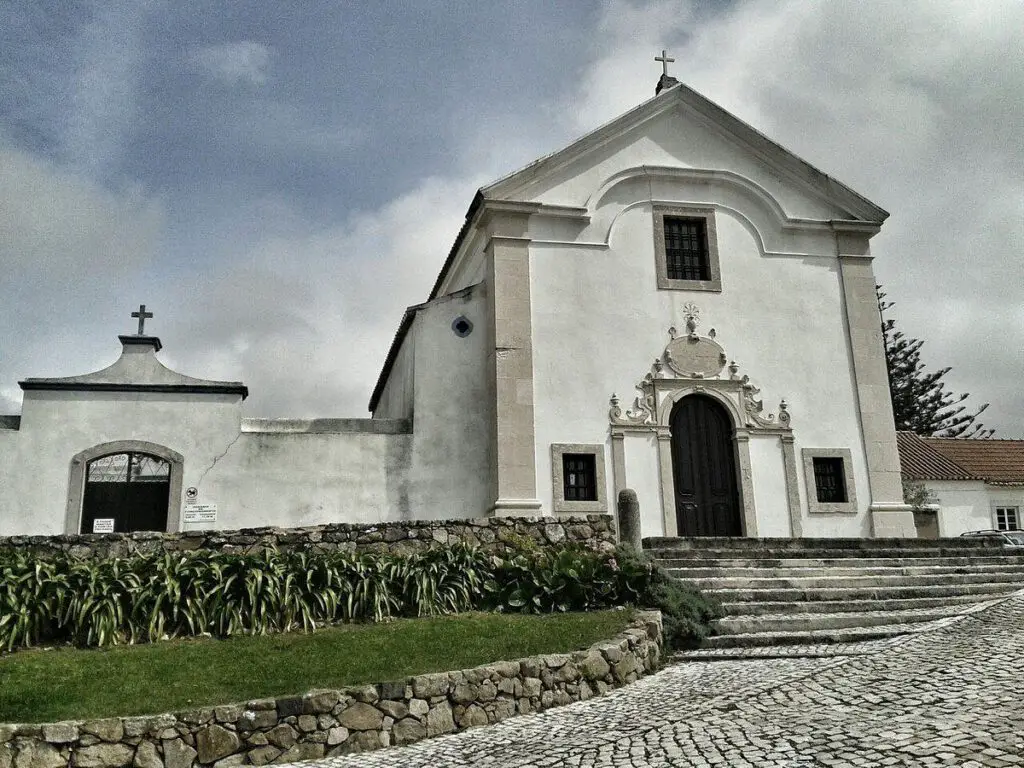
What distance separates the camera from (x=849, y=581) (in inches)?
532

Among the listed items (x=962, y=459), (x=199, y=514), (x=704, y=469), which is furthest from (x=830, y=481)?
(x=962, y=459)

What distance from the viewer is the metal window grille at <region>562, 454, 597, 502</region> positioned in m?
17.0

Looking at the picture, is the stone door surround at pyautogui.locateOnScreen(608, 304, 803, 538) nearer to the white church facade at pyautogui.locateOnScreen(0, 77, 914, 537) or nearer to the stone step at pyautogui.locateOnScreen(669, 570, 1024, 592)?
the white church facade at pyautogui.locateOnScreen(0, 77, 914, 537)

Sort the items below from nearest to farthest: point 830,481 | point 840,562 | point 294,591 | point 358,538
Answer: point 294,591
point 358,538
point 840,562
point 830,481

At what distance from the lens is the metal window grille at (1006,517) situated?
32.1 meters

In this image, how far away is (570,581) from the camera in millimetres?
11984

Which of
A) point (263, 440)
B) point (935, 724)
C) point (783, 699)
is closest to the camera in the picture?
point (935, 724)

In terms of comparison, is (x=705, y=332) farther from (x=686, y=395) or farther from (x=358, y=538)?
(x=358, y=538)

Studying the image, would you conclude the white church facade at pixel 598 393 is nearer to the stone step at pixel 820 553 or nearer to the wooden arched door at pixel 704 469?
the wooden arched door at pixel 704 469

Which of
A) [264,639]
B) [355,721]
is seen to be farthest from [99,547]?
[355,721]

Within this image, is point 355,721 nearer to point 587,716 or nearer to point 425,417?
point 587,716

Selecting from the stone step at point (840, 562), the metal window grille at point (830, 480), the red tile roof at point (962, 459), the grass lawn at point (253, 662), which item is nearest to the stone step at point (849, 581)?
the stone step at point (840, 562)

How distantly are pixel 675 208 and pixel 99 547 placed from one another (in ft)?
41.5

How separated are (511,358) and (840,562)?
668 centimetres
